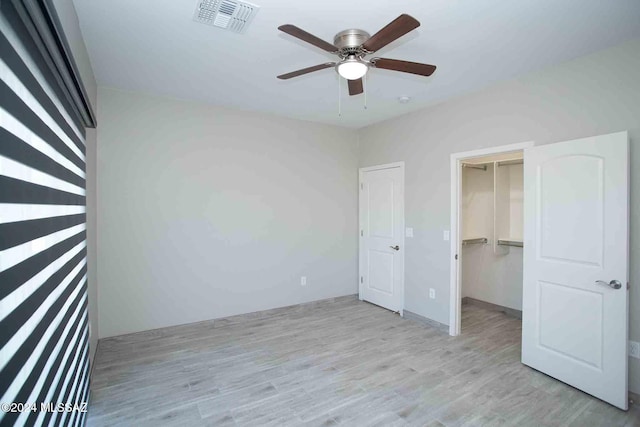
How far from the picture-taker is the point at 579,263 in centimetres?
249

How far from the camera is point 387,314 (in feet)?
14.0

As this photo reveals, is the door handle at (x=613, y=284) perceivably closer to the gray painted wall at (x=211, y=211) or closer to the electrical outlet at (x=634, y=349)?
the electrical outlet at (x=634, y=349)

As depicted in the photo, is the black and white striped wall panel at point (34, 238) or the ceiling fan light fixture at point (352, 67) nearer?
the black and white striped wall panel at point (34, 238)

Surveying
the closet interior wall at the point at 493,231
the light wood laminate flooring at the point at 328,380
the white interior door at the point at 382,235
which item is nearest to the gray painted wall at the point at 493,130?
the white interior door at the point at 382,235

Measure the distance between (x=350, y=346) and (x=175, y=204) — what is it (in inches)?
98.7

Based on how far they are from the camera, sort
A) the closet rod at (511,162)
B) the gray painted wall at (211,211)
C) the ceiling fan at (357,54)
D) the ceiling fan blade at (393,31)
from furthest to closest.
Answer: the closet rod at (511,162)
the gray painted wall at (211,211)
the ceiling fan at (357,54)
the ceiling fan blade at (393,31)

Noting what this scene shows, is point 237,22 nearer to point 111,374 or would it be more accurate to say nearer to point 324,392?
point 324,392

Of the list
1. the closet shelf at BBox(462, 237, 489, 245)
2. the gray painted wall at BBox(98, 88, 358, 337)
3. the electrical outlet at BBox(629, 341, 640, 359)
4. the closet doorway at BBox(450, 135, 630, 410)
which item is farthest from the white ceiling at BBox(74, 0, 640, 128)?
the electrical outlet at BBox(629, 341, 640, 359)

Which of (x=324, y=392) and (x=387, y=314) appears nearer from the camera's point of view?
(x=324, y=392)

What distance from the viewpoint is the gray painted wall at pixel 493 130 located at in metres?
2.32

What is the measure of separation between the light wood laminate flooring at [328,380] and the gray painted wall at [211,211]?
17.8 inches

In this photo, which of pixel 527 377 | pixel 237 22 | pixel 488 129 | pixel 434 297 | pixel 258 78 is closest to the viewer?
pixel 237 22

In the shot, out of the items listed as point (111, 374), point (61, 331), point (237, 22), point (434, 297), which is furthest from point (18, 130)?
point (434, 297)

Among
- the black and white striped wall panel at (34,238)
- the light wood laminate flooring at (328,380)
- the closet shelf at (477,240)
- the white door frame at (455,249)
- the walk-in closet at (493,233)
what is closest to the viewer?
the black and white striped wall panel at (34,238)
